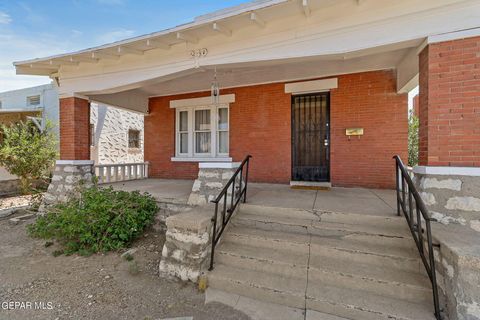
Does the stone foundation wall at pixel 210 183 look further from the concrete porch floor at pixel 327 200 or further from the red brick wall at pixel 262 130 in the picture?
the red brick wall at pixel 262 130

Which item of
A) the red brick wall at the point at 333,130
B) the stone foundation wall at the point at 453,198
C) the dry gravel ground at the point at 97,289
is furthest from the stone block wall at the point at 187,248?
the red brick wall at the point at 333,130

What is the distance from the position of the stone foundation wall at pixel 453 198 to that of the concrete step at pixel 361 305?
3.69 ft

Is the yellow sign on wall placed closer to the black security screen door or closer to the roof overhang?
the black security screen door

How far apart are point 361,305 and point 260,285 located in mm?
951

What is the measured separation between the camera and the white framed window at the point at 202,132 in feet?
22.3

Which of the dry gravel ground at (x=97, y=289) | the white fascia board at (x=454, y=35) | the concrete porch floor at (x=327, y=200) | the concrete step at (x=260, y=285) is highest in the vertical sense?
the white fascia board at (x=454, y=35)

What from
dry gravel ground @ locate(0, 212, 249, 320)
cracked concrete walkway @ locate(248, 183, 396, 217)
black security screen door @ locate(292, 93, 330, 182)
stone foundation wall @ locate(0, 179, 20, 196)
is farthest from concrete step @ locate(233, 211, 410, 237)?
stone foundation wall @ locate(0, 179, 20, 196)

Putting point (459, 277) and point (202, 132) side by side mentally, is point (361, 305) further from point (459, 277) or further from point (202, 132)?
point (202, 132)

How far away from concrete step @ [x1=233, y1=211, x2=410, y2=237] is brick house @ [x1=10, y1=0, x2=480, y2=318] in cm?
50

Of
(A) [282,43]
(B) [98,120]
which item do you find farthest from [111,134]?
(A) [282,43]

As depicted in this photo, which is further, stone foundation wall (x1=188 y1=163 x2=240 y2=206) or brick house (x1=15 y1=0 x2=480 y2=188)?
stone foundation wall (x1=188 y1=163 x2=240 y2=206)

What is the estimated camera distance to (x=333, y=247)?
268cm

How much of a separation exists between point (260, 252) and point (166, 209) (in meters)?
2.34

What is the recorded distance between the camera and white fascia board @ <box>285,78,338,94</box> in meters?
5.40
